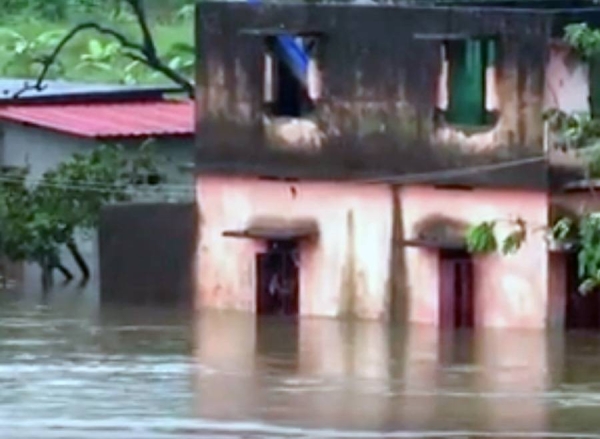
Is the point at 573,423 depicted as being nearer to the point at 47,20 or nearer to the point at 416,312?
the point at 416,312

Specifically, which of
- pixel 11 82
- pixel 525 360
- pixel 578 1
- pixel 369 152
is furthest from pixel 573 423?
pixel 11 82

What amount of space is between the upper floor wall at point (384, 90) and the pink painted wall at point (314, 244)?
294 millimetres

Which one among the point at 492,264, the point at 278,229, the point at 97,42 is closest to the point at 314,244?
the point at 278,229

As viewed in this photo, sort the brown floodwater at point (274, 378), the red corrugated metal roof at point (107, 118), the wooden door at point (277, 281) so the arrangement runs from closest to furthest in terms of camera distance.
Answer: the brown floodwater at point (274, 378)
the wooden door at point (277, 281)
the red corrugated metal roof at point (107, 118)

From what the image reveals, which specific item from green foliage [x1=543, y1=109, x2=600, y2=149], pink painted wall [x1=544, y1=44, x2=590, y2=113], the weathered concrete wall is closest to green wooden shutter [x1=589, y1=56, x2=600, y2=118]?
pink painted wall [x1=544, y1=44, x2=590, y2=113]

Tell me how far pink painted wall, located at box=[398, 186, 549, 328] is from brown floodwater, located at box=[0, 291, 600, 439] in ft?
1.16

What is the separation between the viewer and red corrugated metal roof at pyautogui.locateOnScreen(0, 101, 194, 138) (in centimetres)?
3866

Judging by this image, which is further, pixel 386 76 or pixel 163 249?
pixel 163 249

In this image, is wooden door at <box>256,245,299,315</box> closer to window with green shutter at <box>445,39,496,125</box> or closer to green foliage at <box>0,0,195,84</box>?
window with green shutter at <box>445,39,496,125</box>

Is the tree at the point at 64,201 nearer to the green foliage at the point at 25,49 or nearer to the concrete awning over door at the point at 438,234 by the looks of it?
the green foliage at the point at 25,49

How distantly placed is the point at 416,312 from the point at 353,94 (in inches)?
116

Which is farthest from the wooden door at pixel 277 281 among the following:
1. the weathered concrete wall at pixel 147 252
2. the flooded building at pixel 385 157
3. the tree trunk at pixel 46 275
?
the tree trunk at pixel 46 275

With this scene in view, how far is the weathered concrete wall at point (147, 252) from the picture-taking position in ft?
114

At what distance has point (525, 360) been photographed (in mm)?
28062
